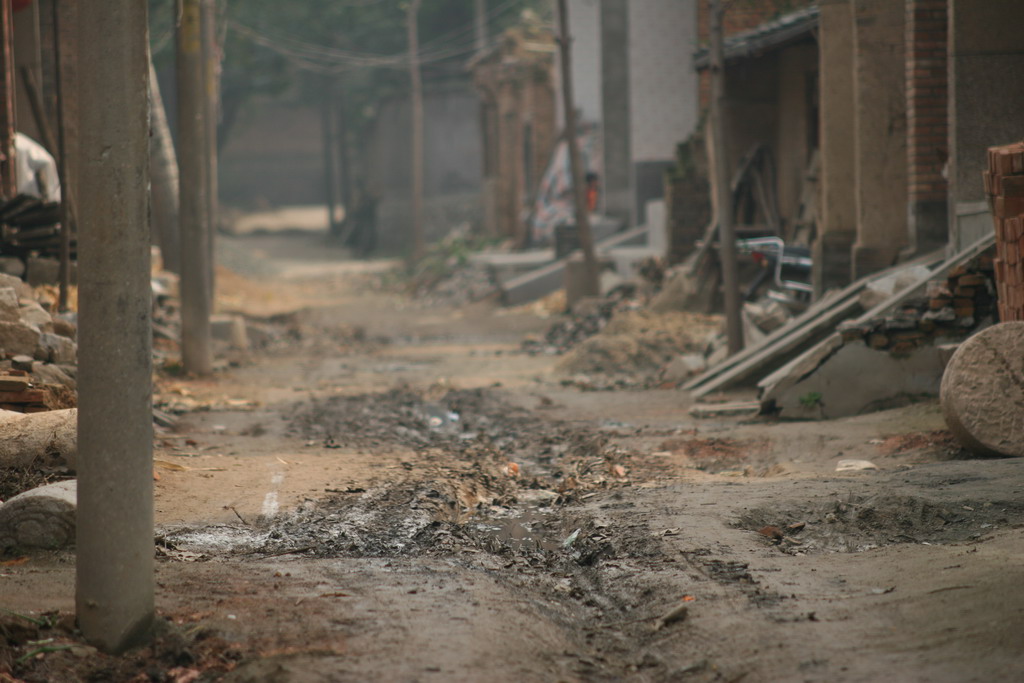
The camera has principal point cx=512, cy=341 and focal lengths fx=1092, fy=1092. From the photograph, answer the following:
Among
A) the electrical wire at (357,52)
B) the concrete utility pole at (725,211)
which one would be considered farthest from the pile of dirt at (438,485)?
the electrical wire at (357,52)

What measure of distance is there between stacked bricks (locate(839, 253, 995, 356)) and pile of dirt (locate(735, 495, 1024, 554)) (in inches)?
133

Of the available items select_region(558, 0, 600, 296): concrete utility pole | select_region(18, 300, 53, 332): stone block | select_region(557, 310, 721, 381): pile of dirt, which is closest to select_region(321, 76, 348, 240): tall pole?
select_region(558, 0, 600, 296): concrete utility pole

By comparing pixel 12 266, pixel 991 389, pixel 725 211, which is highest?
pixel 725 211

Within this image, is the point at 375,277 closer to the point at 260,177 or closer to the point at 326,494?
the point at 260,177

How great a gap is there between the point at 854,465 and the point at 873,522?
162 centimetres

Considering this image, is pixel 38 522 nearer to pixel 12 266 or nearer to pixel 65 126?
pixel 12 266

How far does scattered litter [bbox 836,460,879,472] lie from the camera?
23.5ft

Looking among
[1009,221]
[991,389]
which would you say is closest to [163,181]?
[1009,221]

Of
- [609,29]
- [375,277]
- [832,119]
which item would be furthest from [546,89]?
[832,119]

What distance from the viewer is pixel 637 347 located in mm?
13883

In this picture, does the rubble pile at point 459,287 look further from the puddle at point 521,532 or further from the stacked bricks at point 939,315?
the puddle at point 521,532

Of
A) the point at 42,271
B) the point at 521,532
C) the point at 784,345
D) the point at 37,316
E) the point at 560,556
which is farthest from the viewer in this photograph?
the point at 42,271

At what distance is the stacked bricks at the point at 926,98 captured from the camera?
10.6 m

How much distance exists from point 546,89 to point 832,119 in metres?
18.4
